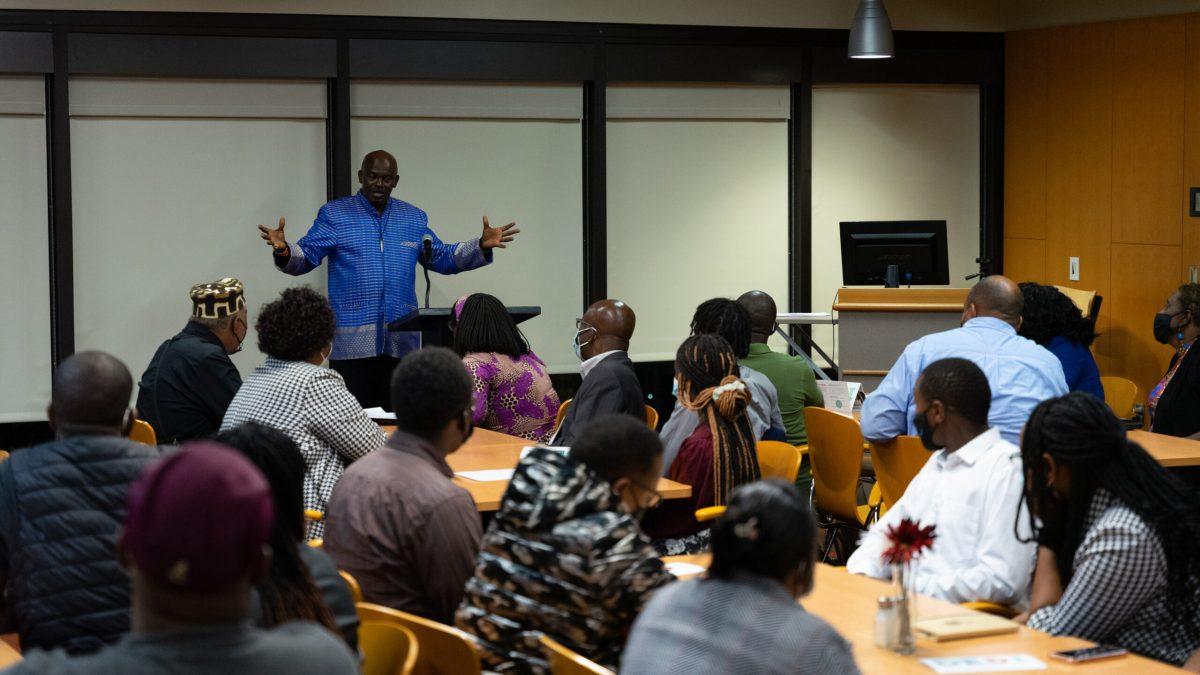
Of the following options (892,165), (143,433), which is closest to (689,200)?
(892,165)

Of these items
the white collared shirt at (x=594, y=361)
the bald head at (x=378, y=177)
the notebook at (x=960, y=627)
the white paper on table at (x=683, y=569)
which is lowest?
the notebook at (x=960, y=627)

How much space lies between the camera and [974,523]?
3738 millimetres

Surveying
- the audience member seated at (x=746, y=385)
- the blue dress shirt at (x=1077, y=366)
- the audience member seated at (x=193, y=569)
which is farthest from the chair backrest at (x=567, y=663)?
the blue dress shirt at (x=1077, y=366)

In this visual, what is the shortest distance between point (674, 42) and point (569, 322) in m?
2.04

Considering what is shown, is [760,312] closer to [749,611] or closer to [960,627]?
[960,627]

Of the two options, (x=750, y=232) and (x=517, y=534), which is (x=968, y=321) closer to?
(x=517, y=534)

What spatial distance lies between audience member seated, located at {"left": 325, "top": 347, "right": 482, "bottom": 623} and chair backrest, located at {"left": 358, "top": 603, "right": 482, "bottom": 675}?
1.19 ft

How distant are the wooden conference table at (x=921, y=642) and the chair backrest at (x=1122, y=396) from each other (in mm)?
4822

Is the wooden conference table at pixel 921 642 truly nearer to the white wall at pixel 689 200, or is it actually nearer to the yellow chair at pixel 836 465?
the yellow chair at pixel 836 465

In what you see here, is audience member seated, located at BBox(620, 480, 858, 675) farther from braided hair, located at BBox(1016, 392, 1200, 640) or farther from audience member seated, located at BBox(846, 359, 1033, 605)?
audience member seated, located at BBox(846, 359, 1033, 605)

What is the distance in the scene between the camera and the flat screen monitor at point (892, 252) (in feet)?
28.5

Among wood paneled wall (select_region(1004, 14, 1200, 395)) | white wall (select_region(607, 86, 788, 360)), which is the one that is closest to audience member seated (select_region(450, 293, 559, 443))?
white wall (select_region(607, 86, 788, 360))

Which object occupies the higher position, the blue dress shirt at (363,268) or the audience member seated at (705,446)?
the blue dress shirt at (363,268)

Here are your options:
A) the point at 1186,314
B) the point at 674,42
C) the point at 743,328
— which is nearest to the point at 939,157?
the point at 674,42
